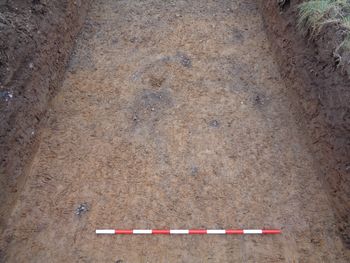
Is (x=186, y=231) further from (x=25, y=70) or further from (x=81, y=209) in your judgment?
(x=25, y=70)

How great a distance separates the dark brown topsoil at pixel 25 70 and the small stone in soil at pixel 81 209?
70cm

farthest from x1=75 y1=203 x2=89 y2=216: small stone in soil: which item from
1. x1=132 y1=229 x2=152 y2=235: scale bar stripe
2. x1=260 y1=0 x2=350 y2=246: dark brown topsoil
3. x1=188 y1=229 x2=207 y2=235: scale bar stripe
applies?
x1=260 y1=0 x2=350 y2=246: dark brown topsoil

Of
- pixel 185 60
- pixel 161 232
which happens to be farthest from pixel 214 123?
pixel 161 232

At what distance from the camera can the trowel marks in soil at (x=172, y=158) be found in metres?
3.47

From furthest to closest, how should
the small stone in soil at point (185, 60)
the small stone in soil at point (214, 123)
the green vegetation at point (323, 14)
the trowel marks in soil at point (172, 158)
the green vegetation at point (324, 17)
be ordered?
1. the small stone in soil at point (185, 60)
2. the small stone in soil at point (214, 123)
3. the green vegetation at point (323, 14)
4. the green vegetation at point (324, 17)
5. the trowel marks in soil at point (172, 158)

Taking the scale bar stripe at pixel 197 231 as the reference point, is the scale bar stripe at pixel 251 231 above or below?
above

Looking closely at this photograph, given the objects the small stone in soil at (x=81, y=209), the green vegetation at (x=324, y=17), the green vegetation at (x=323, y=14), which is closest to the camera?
the small stone in soil at (x=81, y=209)

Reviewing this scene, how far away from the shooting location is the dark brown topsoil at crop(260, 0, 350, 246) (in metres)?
3.52

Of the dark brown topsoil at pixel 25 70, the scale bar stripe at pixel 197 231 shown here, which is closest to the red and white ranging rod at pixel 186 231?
the scale bar stripe at pixel 197 231

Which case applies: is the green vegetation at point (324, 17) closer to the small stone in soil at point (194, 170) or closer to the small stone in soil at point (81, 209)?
the small stone in soil at point (194, 170)

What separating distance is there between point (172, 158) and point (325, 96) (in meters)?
1.82

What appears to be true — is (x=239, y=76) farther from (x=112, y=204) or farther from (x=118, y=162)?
(x=112, y=204)

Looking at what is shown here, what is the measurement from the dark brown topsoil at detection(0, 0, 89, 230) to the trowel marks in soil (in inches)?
7.8

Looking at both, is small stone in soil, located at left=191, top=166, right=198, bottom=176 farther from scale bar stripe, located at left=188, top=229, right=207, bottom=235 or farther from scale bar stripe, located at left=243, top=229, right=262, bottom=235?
scale bar stripe, located at left=243, top=229, right=262, bottom=235
